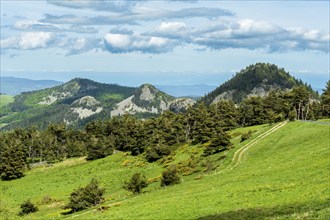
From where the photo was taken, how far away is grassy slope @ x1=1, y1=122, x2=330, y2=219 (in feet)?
118

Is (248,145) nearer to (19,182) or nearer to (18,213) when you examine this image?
(18,213)

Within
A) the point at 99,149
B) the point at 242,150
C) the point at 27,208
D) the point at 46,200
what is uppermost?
the point at 242,150

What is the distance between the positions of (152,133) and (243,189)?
10441 cm

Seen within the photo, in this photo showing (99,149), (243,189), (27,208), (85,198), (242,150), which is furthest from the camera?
(99,149)

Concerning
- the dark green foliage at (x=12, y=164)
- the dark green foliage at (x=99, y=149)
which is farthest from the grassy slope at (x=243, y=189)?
the dark green foliage at (x=99, y=149)

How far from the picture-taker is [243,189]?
47.2 metres

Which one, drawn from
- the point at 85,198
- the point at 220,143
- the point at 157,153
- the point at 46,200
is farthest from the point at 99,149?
the point at 85,198

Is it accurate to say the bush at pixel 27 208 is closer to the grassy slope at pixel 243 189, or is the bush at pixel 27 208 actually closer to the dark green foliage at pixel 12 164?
the grassy slope at pixel 243 189

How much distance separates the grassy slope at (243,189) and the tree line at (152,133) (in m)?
15.4

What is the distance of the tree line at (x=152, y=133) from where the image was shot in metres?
130

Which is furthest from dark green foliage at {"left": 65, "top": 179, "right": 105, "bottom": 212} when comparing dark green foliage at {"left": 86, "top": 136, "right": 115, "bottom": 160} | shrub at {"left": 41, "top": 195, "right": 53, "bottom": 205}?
dark green foliage at {"left": 86, "top": 136, "right": 115, "bottom": 160}

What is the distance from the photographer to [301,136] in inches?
3302

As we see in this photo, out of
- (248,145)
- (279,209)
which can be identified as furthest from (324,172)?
(248,145)

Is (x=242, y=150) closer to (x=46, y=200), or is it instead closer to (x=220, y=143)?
(x=220, y=143)
